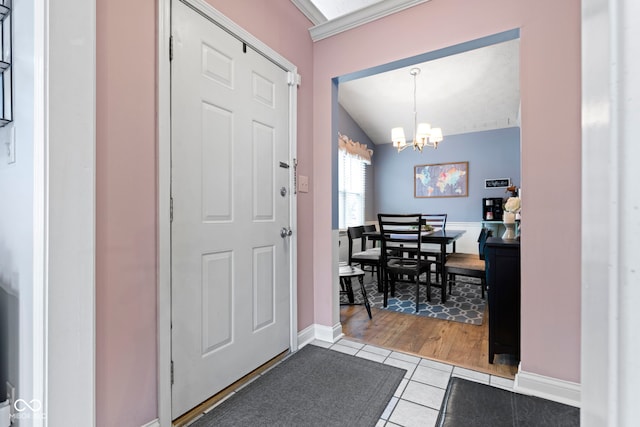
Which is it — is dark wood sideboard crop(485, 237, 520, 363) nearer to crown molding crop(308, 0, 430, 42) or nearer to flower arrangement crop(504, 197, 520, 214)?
flower arrangement crop(504, 197, 520, 214)

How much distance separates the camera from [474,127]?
17.0 feet

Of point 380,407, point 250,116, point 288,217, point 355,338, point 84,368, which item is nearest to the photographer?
point 84,368

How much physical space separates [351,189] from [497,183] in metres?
2.43

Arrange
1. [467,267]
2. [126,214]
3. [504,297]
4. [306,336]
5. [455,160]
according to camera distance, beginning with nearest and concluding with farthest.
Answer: [126,214]
[504,297]
[306,336]
[467,267]
[455,160]

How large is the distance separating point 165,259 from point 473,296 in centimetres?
334

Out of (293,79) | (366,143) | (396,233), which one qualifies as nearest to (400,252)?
(396,233)

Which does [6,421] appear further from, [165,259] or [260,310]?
[260,310]

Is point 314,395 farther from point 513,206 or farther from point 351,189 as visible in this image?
point 351,189

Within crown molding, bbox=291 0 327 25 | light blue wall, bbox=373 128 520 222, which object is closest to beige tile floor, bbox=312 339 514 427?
crown molding, bbox=291 0 327 25

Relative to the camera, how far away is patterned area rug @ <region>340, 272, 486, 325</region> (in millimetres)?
2865

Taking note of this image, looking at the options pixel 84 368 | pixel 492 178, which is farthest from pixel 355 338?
pixel 492 178

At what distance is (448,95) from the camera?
4594 millimetres

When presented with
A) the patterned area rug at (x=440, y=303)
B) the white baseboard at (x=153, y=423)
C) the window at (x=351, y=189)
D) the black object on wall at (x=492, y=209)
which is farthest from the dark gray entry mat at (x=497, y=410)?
Result: the black object on wall at (x=492, y=209)

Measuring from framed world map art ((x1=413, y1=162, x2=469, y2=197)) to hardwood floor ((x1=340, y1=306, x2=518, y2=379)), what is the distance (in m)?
3.19
